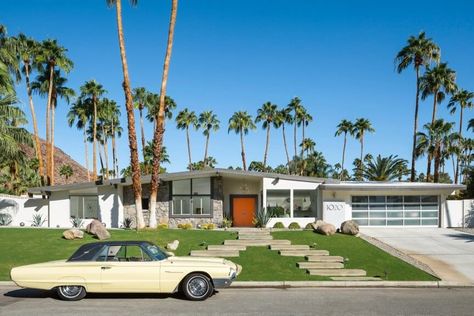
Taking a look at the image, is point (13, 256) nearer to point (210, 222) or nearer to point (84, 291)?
point (84, 291)

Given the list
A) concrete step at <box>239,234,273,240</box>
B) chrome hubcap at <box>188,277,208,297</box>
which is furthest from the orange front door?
chrome hubcap at <box>188,277,208,297</box>

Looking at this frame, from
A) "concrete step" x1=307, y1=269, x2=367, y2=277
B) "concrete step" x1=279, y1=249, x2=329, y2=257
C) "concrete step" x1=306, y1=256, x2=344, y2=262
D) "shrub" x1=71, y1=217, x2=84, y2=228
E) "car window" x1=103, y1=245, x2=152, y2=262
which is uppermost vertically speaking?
"car window" x1=103, y1=245, x2=152, y2=262

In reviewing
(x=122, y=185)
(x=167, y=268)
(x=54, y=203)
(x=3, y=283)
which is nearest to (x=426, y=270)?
(x=167, y=268)

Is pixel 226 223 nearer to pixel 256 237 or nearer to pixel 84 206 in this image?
pixel 256 237

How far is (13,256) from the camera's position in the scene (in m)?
18.4

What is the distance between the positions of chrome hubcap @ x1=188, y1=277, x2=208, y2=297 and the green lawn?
12.0 ft

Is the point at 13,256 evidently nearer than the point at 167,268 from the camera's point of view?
No

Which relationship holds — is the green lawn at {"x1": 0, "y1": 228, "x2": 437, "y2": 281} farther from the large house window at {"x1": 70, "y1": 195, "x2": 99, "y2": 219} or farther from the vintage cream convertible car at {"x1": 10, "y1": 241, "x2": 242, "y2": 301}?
the large house window at {"x1": 70, "y1": 195, "x2": 99, "y2": 219}

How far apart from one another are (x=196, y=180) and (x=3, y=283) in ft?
56.4

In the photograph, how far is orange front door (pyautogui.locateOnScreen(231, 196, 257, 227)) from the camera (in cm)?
3173

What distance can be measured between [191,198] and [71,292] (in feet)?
62.6

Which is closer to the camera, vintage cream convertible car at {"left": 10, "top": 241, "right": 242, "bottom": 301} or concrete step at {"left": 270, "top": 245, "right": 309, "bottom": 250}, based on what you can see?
vintage cream convertible car at {"left": 10, "top": 241, "right": 242, "bottom": 301}

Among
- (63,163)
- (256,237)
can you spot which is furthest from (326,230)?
(63,163)

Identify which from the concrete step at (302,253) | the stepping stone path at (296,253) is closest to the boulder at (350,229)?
the stepping stone path at (296,253)
